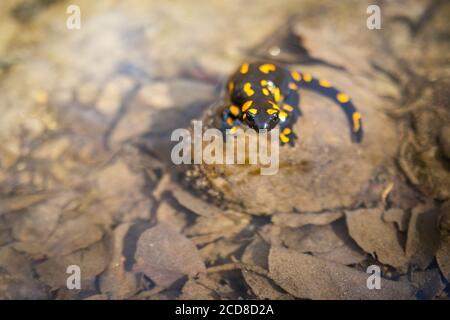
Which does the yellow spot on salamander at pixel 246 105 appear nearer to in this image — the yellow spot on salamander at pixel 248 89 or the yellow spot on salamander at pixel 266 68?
the yellow spot on salamander at pixel 248 89

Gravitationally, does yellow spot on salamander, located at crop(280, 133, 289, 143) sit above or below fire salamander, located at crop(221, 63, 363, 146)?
below

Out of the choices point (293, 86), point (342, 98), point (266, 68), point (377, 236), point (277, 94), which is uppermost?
point (266, 68)

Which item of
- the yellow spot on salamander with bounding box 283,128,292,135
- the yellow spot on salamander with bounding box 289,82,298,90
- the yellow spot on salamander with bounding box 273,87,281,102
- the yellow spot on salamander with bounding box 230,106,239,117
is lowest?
the yellow spot on salamander with bounding box 283,128,292,135

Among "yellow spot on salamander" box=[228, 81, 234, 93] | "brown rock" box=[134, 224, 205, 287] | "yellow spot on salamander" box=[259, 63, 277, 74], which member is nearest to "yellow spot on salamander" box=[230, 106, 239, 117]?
"yellow spot on salamander" box=[228, 81, 234, 93]

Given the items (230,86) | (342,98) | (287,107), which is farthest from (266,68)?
(342,98)

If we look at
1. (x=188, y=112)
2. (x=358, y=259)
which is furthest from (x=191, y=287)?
(x=188, y=112)

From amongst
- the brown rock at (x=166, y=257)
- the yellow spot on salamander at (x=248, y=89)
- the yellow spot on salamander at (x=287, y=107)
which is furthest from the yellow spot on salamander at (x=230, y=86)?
the brown rock at (x=166, y=257)

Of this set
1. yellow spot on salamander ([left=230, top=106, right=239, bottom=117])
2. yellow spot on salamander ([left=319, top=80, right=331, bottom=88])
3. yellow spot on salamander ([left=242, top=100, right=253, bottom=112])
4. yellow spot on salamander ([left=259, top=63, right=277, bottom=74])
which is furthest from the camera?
yellow spot on salamander ([left=259, top=63, right=277, bottom=74])

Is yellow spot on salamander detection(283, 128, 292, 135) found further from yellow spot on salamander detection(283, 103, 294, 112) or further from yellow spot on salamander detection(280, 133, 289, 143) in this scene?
yellow spot on salamander detection(283, 103, 294, 112)

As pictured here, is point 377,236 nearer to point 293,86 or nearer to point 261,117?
point 261,117
